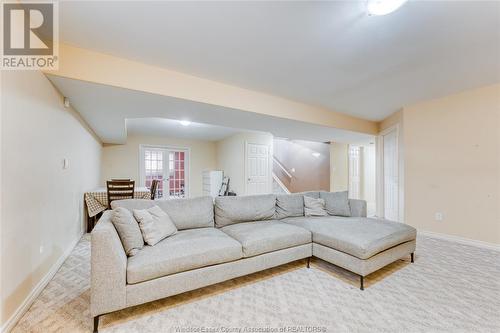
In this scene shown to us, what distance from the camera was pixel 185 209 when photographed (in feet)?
8.34

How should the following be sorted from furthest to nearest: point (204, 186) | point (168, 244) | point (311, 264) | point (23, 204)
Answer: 1. point (204, 186)
2. point (311, 264)
3. point (168, 244)
4. point (23, 204)

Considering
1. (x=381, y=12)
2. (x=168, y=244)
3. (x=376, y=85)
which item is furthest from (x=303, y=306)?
(x=376, y=85)

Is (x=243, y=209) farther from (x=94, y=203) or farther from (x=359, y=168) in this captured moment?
(x=359, y=168)

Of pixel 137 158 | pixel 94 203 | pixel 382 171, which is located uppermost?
pixel 137 158

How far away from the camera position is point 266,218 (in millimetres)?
3000

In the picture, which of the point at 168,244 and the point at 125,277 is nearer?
the point at 125,277

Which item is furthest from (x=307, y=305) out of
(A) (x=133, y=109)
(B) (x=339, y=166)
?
(B) (x=339, y=166)

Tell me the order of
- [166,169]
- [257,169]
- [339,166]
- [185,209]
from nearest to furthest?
[185,209] < [257,169] < [339,166] < [166,169]

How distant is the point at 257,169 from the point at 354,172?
3.55 metres

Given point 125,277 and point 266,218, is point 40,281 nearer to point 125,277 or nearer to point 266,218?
point 125,277

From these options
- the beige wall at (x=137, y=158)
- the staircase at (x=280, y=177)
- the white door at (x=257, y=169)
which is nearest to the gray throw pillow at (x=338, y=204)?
the white door at (x=257, y=169)

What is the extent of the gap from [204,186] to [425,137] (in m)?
6.23

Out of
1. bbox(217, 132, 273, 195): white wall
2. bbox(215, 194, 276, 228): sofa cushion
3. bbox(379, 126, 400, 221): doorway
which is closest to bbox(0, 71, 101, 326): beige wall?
bbox(215, 194, 276, 228): sofa cushion

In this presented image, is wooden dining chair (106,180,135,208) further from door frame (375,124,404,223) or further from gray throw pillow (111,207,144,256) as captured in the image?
door frame (375,124,404,223)
